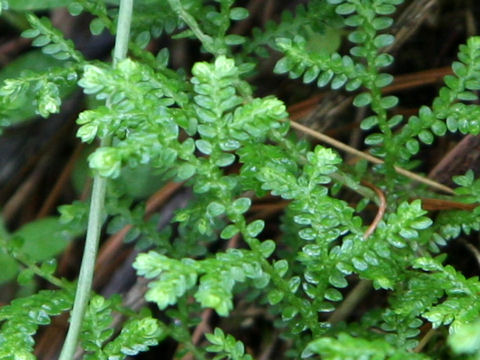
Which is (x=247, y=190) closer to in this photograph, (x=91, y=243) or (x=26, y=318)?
(x=91, y=243)

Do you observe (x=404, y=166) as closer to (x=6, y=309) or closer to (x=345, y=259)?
(x=345, y=259)

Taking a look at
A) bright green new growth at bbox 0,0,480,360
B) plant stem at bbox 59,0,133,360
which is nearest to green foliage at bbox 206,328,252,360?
bright green new growth at bbox 0,0,480,360

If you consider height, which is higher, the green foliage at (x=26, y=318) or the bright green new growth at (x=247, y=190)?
the bright green new growth at (x=247, y=190)

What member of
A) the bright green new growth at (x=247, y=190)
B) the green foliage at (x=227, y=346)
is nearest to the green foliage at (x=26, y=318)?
the bright green new growth at (x=247, y=190)

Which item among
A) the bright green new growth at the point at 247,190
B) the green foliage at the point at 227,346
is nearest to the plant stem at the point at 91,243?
the bright green new growth at the point at 247,190

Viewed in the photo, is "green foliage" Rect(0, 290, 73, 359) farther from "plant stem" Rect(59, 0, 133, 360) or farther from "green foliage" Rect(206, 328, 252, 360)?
"green foliage" Rect(206, 328, 252, 360)

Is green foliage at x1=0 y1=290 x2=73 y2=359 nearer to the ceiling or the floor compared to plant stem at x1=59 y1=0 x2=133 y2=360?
nearer to the floor

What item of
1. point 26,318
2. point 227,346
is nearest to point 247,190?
point 227,346

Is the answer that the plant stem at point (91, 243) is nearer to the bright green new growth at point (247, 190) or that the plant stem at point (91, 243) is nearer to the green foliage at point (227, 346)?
the bright green new growth at point (247, 190)
